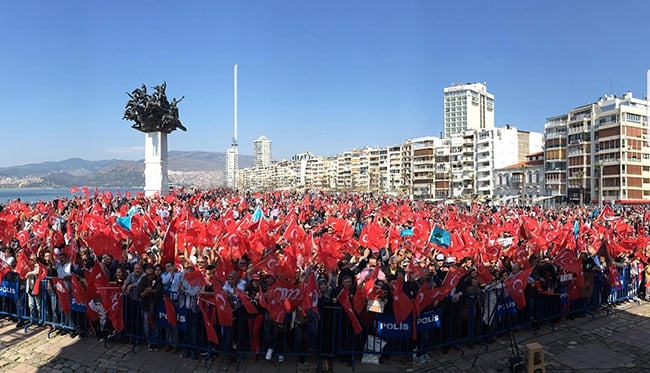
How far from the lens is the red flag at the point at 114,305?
868cm

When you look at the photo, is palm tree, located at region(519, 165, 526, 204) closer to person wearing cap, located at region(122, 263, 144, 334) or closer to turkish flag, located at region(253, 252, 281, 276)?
turkish flag, located at region(253, 252, 281, 276)

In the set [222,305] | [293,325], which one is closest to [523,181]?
[293,325]

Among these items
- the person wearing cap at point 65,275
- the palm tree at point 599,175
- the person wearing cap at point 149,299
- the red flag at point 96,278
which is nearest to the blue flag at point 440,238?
the person wearing cap at point 149,299

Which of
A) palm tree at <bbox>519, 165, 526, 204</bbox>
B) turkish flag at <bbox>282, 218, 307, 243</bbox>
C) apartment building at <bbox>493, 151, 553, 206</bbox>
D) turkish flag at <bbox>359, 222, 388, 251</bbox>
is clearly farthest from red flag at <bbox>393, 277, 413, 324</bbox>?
palm tree at <bbox>519, 165, 526, 204</bbox>

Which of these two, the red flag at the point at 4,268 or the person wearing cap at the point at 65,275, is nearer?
the person wearing cap at the point at 65,275

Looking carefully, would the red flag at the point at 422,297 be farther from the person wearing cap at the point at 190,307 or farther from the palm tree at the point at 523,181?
the palm tree at the point at 523,181

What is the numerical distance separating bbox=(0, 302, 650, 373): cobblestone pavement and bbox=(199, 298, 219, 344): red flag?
1.70ft

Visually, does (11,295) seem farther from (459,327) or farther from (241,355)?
(459,327)

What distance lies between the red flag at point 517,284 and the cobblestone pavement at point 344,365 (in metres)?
0.98

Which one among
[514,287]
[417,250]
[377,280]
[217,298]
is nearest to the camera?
[217,298]

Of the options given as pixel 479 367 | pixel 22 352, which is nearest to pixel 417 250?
pixel 479 367

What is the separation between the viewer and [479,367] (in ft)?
26.7

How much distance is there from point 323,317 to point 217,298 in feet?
5.98

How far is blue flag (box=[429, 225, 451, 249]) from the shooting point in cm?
1427
